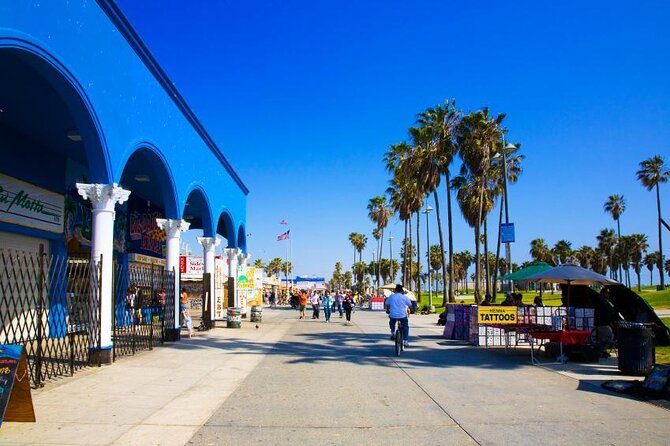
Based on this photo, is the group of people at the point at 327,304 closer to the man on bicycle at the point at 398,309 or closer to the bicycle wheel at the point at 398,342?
the man on bicycle at the point at 398,309

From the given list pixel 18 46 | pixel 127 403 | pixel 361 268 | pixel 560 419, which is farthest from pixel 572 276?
pixel 361 268

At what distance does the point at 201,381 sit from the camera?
10203 millimetres

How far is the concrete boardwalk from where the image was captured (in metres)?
6.31

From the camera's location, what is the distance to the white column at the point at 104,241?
11.6 meters

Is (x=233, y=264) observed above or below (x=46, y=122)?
below

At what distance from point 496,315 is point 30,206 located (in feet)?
45.3

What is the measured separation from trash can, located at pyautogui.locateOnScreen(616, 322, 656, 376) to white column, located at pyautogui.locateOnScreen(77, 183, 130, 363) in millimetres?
10534

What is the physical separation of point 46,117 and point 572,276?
539 inches

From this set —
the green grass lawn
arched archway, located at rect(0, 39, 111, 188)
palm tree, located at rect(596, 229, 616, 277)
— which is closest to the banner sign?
arched archway, located at rect(0, 39, 111, 188)

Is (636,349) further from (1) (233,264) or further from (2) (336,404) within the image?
(1) (233,264)

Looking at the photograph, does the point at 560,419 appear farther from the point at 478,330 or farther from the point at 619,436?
the point at 478,330

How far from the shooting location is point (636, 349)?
10.3 m

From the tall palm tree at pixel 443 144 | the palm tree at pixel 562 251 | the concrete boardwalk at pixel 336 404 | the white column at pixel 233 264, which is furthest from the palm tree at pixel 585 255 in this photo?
the concrete boardwalk at pixel 336 404

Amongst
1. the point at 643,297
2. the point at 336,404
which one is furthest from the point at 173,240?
the point at 643,297
